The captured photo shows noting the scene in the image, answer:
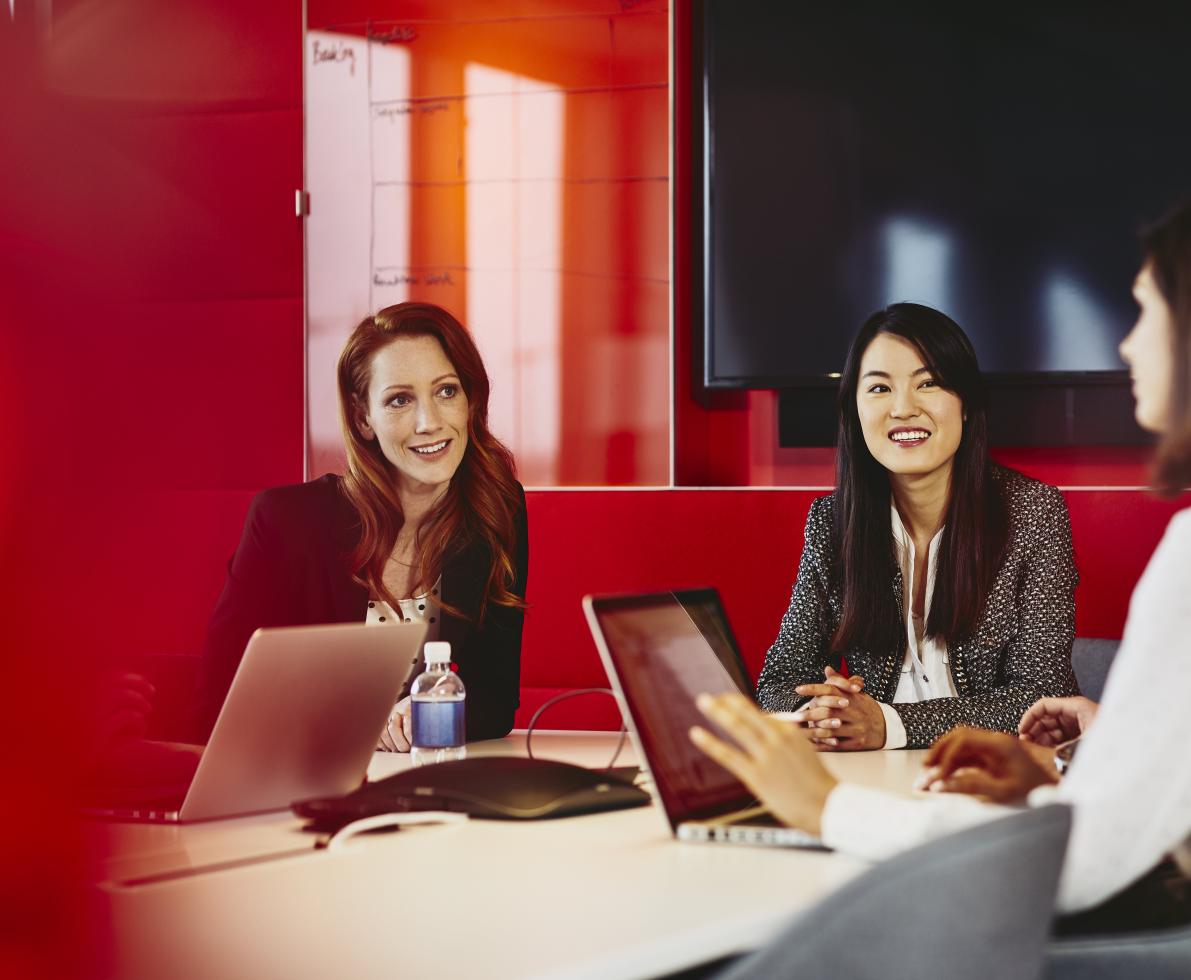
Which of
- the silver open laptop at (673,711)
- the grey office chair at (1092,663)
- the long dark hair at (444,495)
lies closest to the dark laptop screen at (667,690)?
the silver open laptop at (673,711)

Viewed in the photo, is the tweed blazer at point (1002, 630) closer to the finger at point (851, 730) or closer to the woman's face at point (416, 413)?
the finger at point (851, 730)

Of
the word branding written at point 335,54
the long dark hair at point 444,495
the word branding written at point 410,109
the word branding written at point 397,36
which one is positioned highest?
the word branding written at point 397,36

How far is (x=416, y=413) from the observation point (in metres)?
2.52

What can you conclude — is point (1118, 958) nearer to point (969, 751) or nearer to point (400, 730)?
point (969, 751)

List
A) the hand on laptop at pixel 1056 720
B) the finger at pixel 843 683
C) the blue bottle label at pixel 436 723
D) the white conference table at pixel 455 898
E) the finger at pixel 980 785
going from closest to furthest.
→ the white conference table at pixel 455 898, the finger at pixel 980 785, the hand on laptop at pixel 1056 720, the blue bottle label at pixel 436 723, the finger at pixel 843 683

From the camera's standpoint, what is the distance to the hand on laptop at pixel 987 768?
136cm

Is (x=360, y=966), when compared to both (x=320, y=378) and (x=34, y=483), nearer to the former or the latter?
(x=34, y=483)

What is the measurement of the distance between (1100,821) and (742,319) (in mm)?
2630

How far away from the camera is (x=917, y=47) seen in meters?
3.43

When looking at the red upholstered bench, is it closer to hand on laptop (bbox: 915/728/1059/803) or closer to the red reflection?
the red reflection

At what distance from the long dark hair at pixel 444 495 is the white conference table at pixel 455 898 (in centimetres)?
91

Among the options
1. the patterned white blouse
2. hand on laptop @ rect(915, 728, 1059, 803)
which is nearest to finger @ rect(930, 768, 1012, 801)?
hand on laptop @ rect(915, 728, 1059, 803)

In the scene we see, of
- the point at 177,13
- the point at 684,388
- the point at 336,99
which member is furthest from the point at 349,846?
the point at 336,99

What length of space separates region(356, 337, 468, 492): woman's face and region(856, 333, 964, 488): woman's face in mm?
769
